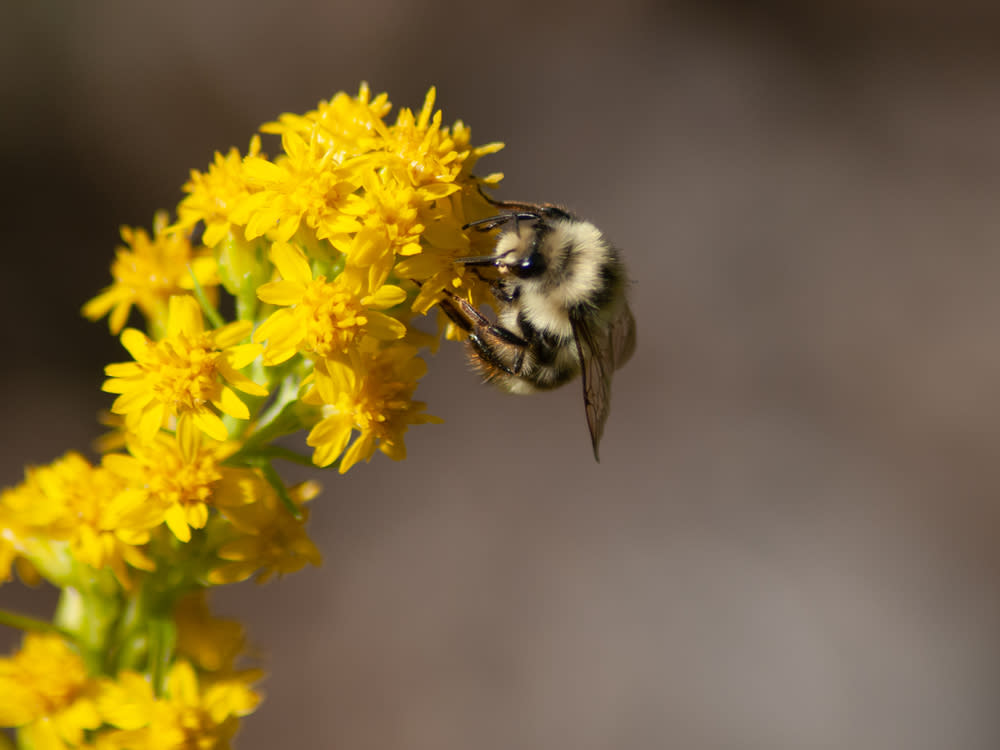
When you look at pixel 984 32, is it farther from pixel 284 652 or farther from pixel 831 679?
pixel 284 652

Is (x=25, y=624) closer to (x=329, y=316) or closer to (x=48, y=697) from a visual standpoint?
(x=48, y=697)

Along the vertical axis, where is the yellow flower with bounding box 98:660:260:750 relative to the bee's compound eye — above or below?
below

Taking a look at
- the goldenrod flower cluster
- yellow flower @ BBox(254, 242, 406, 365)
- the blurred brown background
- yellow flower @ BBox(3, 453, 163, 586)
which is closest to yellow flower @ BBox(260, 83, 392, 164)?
the goldenrod flower cluster

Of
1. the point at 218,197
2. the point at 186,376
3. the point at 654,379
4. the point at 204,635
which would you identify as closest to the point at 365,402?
the point at 186,376

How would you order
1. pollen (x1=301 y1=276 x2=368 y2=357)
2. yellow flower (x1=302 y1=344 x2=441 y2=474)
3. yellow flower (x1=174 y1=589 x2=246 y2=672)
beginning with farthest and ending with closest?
yellow flower (x1=174 y1=589 x2=246 y2=672) < yellow flower (x1=302 y1=344 x2=441 y2=474) < pollen (x1=301 y1=276 x2=368 y2=357)

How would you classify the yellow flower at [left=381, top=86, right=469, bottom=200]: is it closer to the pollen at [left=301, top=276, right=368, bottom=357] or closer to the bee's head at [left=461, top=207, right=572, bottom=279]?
the bee's head at [left=461, top=207, right=572, bottom=279]

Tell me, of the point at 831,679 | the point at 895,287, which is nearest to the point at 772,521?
the point at 831,679

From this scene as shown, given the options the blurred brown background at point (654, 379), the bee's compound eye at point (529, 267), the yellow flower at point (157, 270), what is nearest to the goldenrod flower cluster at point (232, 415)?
the bee's compound eye at point (529, 267)
